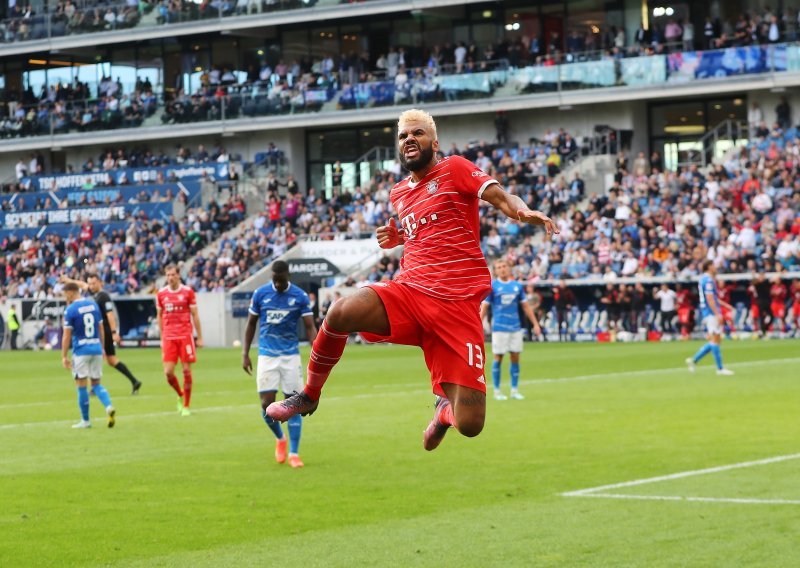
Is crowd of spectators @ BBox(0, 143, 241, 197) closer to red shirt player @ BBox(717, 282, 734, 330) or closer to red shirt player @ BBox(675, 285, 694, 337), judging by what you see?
red shirt player @ BBox(675, 285, 694, 337)

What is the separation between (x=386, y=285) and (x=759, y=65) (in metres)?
43.7

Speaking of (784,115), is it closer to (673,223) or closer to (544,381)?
(673,223)

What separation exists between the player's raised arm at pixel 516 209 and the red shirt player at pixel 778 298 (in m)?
34.7

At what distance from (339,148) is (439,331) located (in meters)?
56.4

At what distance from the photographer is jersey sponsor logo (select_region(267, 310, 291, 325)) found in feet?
57.6

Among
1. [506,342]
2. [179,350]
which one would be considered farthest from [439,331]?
[506,342]

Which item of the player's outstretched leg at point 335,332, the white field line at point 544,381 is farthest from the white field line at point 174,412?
the player's outstretched leg at point 335,332

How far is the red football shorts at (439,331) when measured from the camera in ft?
29.7

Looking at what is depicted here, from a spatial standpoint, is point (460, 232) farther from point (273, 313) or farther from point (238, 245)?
point (238, 245)

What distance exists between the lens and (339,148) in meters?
65.1

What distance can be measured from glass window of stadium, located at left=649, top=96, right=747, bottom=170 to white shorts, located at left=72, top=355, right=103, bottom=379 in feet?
120

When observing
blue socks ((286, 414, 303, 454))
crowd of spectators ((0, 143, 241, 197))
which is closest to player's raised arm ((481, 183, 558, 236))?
blue socks ((286, 414, 303, 454))

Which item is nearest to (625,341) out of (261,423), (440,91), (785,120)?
(785,120)

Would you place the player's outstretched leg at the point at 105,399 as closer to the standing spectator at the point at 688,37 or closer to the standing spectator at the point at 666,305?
the standing spectator at the point at 666,305
